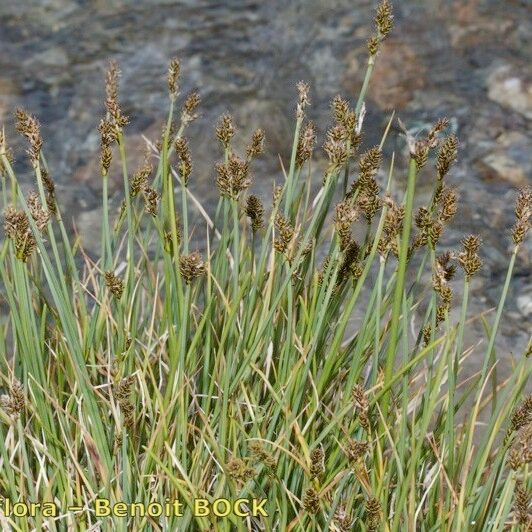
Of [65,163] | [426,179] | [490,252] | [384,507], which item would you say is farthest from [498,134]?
[384,507]

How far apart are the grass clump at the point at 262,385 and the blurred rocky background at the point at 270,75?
1550 millimetres

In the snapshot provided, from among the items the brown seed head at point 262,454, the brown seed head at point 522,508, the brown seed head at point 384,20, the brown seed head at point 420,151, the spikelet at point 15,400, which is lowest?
the brown seed head at point 522,508

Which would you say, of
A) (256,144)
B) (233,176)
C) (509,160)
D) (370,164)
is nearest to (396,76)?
(509,160)

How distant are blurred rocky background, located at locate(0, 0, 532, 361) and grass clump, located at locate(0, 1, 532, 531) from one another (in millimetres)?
1550

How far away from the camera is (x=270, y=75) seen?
420 cm

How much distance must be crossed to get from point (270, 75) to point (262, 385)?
2.53 meters

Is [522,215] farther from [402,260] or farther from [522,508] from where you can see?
[522,508]

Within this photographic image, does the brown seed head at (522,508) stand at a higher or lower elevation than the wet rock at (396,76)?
lower

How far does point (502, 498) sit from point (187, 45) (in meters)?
3.24

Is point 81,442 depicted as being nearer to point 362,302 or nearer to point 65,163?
point 362,302

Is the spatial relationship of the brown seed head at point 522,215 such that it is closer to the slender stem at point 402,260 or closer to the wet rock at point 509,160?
the slender stem at point 402,260

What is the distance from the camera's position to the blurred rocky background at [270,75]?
3691 millimetres

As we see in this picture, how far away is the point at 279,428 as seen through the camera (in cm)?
180

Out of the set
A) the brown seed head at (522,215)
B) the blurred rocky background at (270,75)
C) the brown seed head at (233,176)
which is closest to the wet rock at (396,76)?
the blurred rocky background at (270,75)
